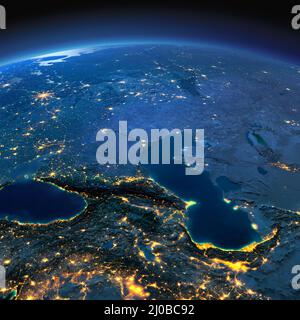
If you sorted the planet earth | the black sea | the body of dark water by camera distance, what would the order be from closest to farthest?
the planet earth, the body of dark water, the black sea

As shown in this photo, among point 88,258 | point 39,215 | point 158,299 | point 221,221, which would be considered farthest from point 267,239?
point 39,215

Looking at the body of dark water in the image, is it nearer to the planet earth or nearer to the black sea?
the planet earth

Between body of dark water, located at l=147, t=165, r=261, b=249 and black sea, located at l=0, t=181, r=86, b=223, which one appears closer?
body of dark water, located at l=147, t=165, r=261, b=249

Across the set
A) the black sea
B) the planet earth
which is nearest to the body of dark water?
the planet earth

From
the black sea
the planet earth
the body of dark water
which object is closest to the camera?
the planet earth

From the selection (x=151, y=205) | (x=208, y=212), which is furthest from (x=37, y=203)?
(x=208, y=212)

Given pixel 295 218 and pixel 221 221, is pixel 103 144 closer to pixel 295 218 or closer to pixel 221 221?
pixel 221 221

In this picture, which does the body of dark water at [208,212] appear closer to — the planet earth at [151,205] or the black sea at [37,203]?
the planet earth at [151,205]

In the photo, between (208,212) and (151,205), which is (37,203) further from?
(208,212)
